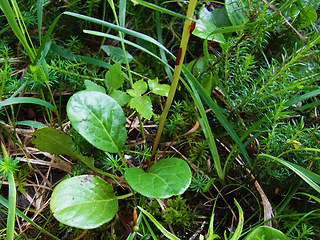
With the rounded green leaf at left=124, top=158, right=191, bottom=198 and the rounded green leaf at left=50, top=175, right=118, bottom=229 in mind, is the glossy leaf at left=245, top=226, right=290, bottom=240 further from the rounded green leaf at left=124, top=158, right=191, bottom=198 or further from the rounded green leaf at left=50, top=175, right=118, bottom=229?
the rounded green leaf at left=50, top=175, right=118, bottom=229

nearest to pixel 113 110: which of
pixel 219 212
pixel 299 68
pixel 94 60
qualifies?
pixel 94 60

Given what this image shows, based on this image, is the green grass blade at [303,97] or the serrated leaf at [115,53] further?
Result: the serrated leaf at [115,53]

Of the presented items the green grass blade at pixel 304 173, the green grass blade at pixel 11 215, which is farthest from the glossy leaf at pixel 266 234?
the green grass blade at pixel 11 215

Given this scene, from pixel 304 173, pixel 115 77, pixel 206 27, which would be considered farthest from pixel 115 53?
pixel 304 173

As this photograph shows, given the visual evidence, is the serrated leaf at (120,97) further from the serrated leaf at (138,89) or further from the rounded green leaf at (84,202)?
the rounded green leaf at (84,202)

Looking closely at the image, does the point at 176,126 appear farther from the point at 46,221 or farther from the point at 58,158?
the point at 46,221

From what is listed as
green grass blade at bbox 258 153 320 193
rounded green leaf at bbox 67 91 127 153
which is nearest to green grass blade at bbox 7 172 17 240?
rounded green leaf at bbox 67 91 127 153
